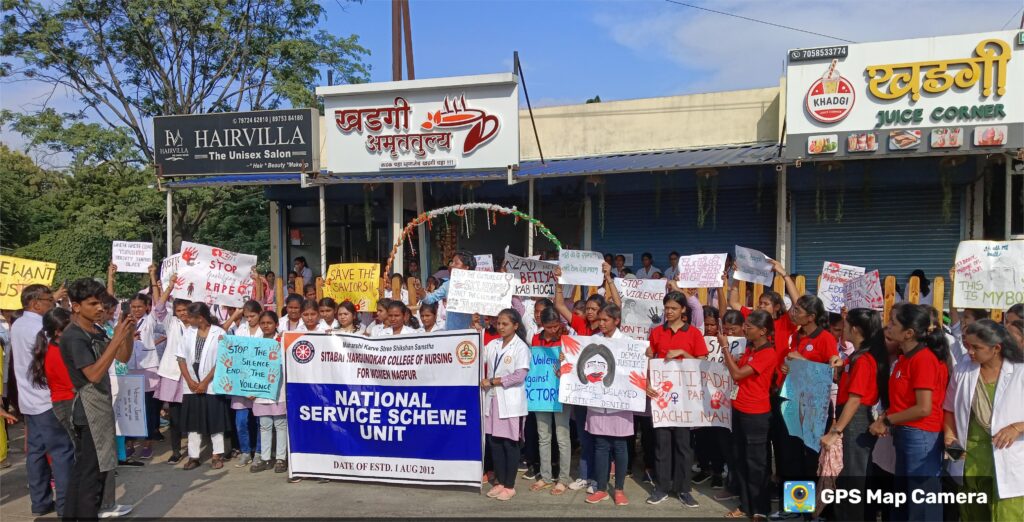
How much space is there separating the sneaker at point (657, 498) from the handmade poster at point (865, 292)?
2.99 meters

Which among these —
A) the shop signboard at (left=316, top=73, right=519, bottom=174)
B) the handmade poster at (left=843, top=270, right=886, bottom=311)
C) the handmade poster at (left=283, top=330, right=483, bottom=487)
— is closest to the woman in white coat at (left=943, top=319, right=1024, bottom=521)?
the handmade poster at (left=843, top=270, right=886, bottom=311)

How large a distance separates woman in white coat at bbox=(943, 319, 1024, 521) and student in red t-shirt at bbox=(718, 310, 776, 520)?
50.8 inches

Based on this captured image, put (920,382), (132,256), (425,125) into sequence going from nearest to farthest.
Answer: (920,382) < (132,256) < (425,125)

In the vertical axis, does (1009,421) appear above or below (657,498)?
above

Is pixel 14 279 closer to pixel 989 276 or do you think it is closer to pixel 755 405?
pixel 755 405

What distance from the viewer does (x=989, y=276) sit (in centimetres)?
707

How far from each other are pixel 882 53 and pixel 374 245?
406 inches

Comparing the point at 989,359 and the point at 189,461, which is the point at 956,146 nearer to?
the point at 989,359

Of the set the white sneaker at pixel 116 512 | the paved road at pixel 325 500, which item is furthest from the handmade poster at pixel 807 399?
the white sneaker at pixel 116 512

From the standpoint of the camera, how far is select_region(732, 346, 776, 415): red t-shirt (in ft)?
18.5

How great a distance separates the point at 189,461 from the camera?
7512 millimetres

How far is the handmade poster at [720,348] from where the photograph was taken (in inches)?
262

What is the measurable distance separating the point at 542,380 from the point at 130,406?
170 inches

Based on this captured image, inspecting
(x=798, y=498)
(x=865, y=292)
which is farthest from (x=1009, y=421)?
(x=865, y=292)
